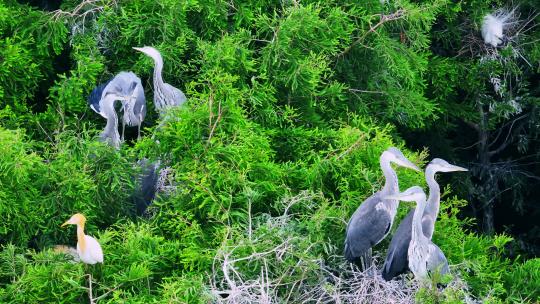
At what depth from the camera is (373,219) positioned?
241 inches

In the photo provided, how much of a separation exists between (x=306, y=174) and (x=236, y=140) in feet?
1.48

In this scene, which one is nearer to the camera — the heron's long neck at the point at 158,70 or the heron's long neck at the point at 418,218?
the heron's long neck at the point at 418,218

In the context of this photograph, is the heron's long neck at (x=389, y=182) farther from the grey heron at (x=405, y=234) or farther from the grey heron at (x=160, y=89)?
the grey heron at (x=160, y=89)

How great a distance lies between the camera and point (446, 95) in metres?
9.16

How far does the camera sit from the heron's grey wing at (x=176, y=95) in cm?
721

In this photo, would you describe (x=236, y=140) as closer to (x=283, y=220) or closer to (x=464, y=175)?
(x=283, y=220)

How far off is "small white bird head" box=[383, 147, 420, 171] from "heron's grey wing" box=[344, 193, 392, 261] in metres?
0.23

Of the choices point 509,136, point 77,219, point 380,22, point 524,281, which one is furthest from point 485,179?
point 77,219

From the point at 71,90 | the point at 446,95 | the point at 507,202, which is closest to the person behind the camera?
the point at 71,90

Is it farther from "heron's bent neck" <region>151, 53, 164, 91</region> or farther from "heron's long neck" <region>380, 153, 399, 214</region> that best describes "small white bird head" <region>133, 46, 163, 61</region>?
"heron's long neck" <region>380, 153, 399, 214</region>

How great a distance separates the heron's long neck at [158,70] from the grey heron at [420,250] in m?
1.83

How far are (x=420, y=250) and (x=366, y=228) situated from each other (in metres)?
0.28

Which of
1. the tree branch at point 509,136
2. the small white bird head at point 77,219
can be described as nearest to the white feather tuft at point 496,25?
the tree branch at point 509,136

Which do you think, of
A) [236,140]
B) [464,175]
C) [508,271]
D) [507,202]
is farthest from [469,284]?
[507,202]
